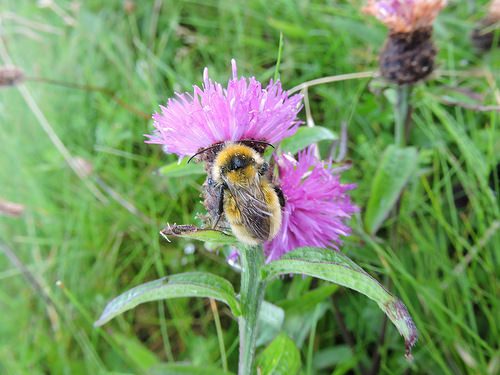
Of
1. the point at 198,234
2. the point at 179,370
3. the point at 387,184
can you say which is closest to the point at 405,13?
the point at 387,184

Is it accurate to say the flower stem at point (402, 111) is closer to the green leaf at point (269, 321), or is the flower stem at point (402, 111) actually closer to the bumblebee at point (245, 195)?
the green leaf at point (269, 321)

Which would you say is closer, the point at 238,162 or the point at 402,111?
the point at 238,162

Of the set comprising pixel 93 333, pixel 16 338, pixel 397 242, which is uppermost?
pixel 397 242

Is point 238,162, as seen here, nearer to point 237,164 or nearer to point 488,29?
point 237,164

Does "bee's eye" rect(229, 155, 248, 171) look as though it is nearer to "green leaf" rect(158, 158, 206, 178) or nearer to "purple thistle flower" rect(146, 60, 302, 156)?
"purple thistle flower" rect(146, 60, 302, 156)

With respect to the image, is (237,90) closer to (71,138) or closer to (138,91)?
(138,91)

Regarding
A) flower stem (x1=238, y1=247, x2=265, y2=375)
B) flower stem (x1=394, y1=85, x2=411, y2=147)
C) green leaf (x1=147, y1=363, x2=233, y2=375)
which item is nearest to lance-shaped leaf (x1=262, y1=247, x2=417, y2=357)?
flower stem (x1=238, y1=247, x2=265, y2=375)

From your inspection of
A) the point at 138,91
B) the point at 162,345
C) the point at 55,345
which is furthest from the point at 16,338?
the point at 138,91

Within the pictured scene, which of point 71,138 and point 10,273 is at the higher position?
point 71,138
